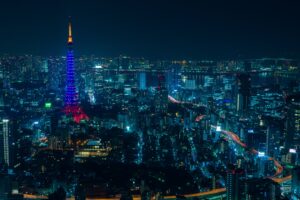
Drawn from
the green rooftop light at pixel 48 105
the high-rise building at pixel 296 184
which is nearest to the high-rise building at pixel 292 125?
the high-rise building at pixel 296 184

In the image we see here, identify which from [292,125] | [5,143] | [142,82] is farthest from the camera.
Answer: [142,82]

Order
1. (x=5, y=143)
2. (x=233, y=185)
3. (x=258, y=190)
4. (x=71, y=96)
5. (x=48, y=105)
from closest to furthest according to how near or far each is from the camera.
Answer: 1. (x=258, y=190)
2. (x=233, y=185)
3. (x=5, y=143)
4. (x=48, y=105)
5. (x=71, y=96)

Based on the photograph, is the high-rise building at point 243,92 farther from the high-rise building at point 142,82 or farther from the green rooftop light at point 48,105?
the green rooftop light at point 48,105

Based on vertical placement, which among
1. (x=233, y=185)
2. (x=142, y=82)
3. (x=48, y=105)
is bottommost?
(x=233, y=185)

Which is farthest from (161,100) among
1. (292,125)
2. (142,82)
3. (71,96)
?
(292,125)

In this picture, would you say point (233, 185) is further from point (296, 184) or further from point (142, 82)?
point (142, 82)

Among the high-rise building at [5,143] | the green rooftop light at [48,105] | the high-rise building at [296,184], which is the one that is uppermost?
the green rooftop light at [48,105]

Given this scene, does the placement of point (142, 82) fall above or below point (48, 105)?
above

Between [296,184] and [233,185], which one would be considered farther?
[296,184]

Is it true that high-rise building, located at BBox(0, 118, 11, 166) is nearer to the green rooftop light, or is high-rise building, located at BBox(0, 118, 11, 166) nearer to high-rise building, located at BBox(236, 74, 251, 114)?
the green rooftop light

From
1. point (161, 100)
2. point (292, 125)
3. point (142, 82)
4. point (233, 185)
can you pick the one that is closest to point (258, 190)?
point (233, 185)

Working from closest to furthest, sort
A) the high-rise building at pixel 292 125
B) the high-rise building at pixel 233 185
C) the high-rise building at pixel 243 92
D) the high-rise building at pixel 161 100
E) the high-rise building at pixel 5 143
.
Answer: the high-rise building at pixel 233 185, the high-rise building at pixel 5 143, the high-rise building at pixel 292 125, the high-rise building at pixel 243 92, the high-rise building at pixel 161 100
